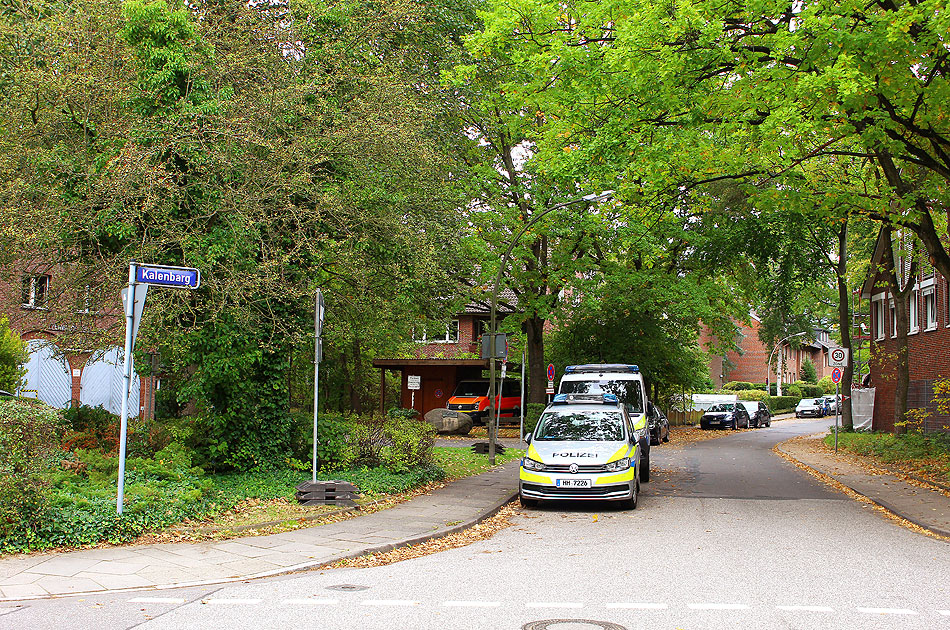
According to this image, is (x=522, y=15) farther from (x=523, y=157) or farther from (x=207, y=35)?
(x=523, y=157)

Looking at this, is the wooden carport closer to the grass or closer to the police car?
the grass

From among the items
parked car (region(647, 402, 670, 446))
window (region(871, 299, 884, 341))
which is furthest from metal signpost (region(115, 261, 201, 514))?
window (region(871, 299, 884, 341))

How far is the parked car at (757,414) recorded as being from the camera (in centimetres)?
4864

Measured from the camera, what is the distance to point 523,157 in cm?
2750

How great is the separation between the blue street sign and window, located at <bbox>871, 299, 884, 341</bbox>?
31.9m

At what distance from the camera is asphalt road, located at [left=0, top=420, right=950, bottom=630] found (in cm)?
638

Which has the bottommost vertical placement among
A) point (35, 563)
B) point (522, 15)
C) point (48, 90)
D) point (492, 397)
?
point (35, 563)

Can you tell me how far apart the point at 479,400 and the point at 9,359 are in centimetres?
1993

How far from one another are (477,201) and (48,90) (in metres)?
16.2

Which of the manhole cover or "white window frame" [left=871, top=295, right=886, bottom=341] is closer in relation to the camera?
the manhole cover

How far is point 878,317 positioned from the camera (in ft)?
115

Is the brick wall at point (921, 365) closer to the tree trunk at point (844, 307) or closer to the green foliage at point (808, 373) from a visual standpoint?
the tree trunk at point (844, 307)

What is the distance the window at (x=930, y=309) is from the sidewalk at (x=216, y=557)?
75.6 feet

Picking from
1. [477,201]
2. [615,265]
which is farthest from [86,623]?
[615,265]
